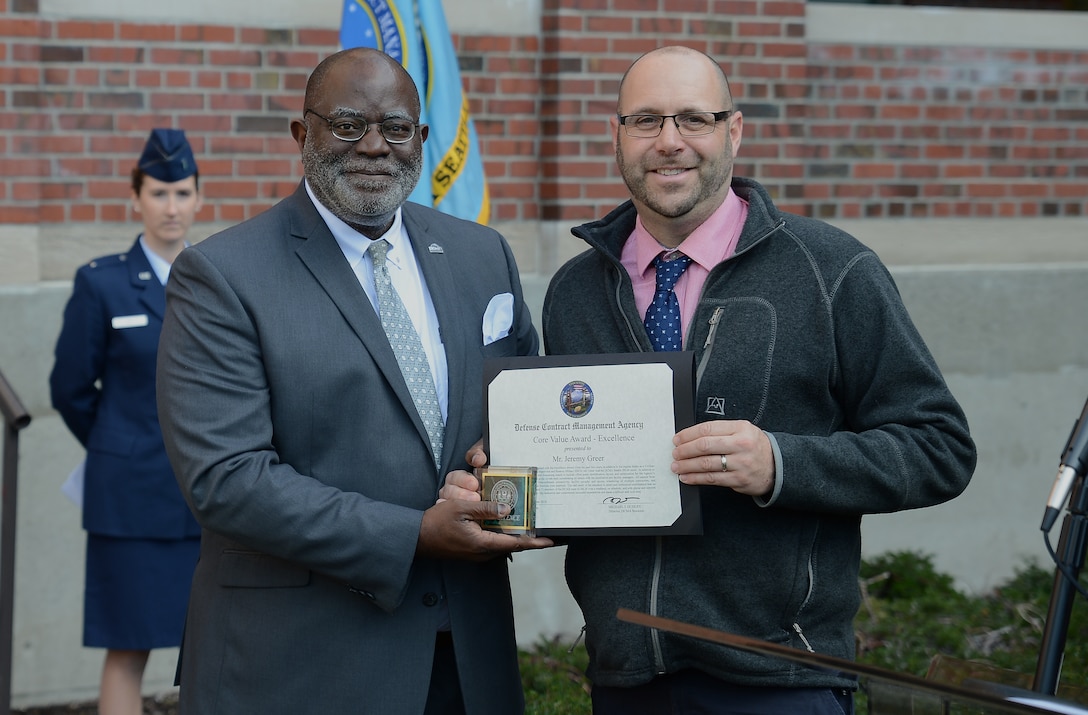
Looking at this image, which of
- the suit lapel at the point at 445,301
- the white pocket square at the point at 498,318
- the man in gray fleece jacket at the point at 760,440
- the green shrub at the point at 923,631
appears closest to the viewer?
the man in gray fleece jacket at the point at 760,440

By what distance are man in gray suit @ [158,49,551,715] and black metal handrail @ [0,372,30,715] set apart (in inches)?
22.4

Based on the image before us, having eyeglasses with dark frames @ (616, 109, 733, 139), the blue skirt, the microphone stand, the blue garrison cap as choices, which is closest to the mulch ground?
the blue skirt

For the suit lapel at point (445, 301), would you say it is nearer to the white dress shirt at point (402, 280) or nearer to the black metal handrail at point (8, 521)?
the white dress shirt at point (402, 280)

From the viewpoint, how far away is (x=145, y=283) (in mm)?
5066

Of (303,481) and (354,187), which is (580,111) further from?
(303,481)

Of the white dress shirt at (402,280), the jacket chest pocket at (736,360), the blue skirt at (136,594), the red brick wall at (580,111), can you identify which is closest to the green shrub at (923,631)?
the blue skirt at (136,594)

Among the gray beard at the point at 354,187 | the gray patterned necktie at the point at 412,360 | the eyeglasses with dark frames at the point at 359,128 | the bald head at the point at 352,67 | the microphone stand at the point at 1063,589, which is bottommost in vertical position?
the microphone stand at the point at 1063,589

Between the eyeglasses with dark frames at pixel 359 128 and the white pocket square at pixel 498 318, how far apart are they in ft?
1.48

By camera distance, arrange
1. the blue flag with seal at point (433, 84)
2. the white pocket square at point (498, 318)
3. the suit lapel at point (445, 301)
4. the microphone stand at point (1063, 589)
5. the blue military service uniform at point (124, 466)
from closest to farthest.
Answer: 1. the microphone stand at point (1063, 589)
2. the suit lapel at point (445, 301)
3. the white pocket square at point (498, 318)
4. the blue flag with seal at point (433, 84)
5. the blue military service uniform at point (124, 466)

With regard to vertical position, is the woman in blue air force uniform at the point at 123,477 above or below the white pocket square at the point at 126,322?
below

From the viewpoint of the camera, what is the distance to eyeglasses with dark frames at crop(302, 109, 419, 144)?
296 cm

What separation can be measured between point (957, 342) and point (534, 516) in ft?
14.9

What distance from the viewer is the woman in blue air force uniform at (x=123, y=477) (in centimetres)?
500

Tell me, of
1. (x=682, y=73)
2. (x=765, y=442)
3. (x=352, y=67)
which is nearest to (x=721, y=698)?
(x=765, y=442)
